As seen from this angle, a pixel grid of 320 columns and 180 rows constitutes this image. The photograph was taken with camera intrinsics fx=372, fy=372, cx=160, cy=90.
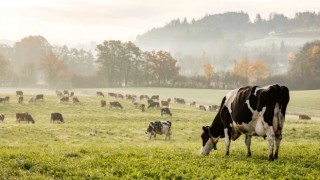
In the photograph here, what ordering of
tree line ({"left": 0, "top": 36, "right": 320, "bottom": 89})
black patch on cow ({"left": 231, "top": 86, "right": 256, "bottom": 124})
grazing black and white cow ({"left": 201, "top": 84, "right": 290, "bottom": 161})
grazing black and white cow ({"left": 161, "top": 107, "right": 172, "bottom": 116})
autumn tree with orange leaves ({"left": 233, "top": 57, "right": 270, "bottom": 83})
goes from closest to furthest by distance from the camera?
grazing black and white cow ({"left": 201, "top": 84, "right": 290, "bottom": 161}), black patch on cow ({"left": 231, "top": 86, "right": 256, "bottom": 124}), grazing black and white cow ({"left": 161, "top": 107, "right": 172, "bottom": 116}), tree line ({"left": 0, "top": 36, "right": 320, "bottom": 89}), autumn tree with orange leaves ({"left": 233, "top": 57, "right": 270, "bottom": 83})

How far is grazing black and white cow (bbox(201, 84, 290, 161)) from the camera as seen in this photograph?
12.5m

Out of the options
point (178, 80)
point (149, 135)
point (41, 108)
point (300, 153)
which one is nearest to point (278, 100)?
point (300, 153)

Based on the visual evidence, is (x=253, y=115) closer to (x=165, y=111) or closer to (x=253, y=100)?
(x=253, y=100)

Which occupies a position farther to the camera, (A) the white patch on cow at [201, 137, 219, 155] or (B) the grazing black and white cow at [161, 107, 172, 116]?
(B) the grazing black and white cow at [161, 107, 172, 116]

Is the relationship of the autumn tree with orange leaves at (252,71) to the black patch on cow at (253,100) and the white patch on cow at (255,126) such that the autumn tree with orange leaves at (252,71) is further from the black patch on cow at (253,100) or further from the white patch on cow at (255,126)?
the black patch on cow at (253,100)

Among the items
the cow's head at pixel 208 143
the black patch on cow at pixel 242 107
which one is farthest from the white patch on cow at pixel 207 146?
the black patch on cow at pixel 242 107

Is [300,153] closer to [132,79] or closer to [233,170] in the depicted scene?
[233,170]

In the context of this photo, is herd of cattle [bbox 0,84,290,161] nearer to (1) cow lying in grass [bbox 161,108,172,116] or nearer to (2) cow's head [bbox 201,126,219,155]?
(2) cow's head [bbox 201,126,219,155]

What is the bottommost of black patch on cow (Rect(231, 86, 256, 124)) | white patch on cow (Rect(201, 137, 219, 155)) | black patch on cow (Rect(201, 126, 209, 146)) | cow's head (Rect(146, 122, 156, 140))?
cow's head (Rect(146, 122, 156, 140))

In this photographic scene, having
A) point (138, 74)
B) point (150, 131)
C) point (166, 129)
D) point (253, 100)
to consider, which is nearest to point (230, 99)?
point (253, 100)

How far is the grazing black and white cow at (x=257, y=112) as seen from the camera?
12500 mm

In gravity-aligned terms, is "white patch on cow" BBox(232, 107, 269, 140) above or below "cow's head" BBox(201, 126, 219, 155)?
above

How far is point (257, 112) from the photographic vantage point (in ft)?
41.9

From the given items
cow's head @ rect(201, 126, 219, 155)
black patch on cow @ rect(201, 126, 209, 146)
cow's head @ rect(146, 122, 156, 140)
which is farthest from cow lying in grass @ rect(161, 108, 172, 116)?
cow's head @ rect(201, 126, 219, 155)
